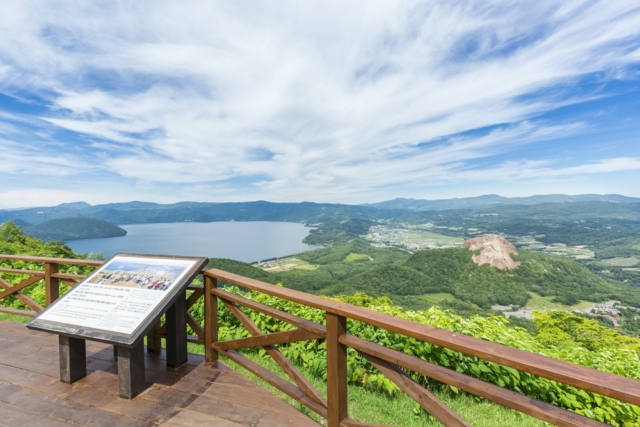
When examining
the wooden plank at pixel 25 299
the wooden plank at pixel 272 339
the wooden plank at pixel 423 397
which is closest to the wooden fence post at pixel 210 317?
the wooden plank at pixel 272 339

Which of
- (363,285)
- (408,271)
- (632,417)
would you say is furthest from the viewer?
(408,271)

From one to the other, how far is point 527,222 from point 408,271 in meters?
129

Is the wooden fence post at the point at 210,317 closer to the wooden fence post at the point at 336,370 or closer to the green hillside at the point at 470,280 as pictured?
the wooden fence post at the point at 336,370

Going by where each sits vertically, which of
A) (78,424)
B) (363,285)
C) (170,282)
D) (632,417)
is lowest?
(363,285)

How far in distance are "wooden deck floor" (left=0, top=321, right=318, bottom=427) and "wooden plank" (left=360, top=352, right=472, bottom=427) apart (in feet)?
2.89

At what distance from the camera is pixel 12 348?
343 cm

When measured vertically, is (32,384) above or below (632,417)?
above

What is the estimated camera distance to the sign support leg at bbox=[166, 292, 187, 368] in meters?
2.98

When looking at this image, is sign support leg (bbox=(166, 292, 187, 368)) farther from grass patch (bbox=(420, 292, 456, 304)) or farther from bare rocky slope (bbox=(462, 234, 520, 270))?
bare rocky slope (bbox=(462, 234, 520, 270))

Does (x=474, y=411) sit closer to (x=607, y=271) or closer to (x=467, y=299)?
(x=467, y=299)

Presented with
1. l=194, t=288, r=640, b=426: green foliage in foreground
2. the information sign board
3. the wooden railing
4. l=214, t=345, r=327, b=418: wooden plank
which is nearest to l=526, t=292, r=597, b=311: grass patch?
l=194, t=288, r=640, b=426: green foliage in foreground

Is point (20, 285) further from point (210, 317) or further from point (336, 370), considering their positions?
point (336, 370)

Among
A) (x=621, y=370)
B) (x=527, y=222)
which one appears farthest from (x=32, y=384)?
(x=527, y=222)

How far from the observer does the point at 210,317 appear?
3139 mm
